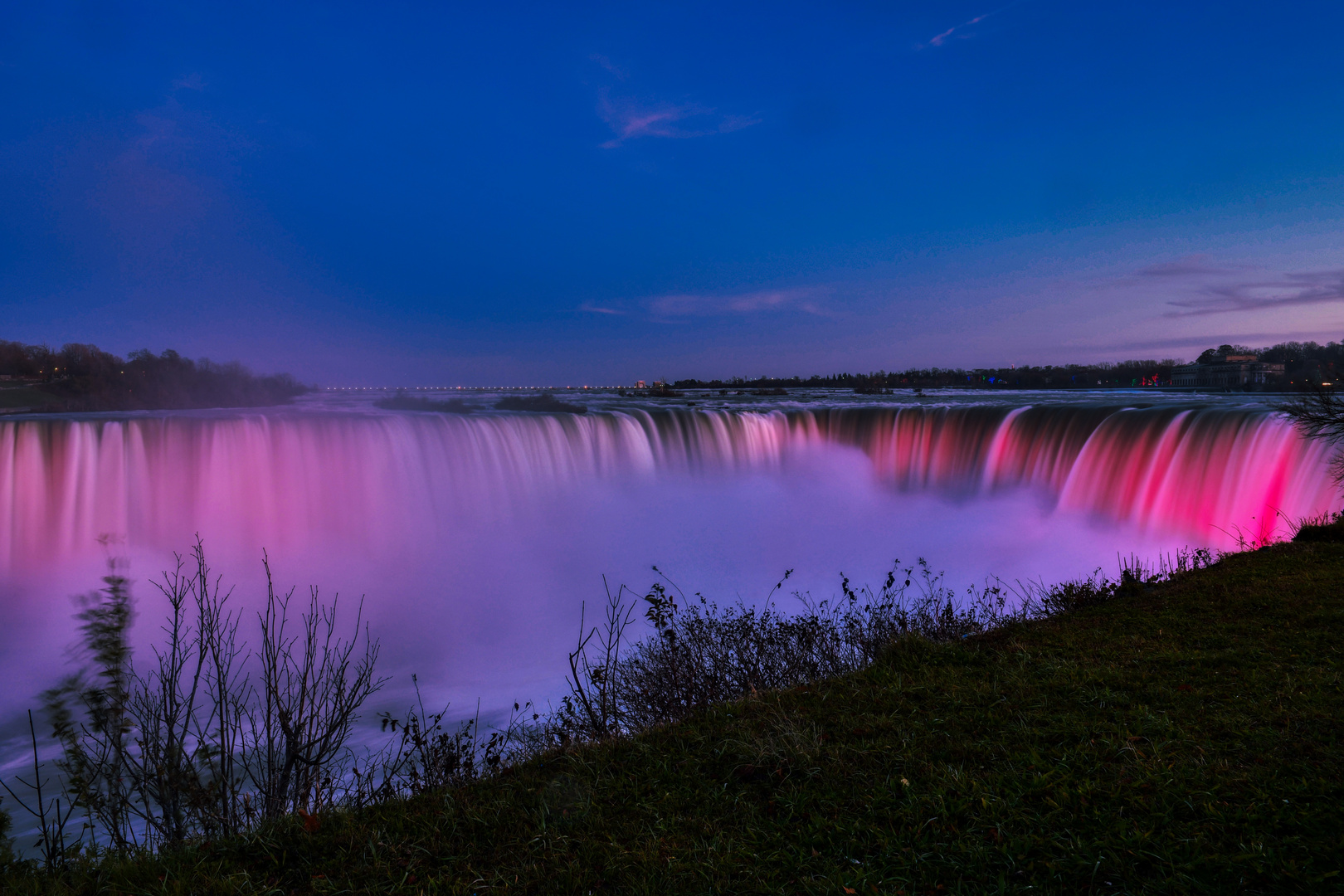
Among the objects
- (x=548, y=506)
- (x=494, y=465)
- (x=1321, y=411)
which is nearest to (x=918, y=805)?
(x=1321, y=411)

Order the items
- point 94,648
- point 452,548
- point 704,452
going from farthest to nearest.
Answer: point 704,452, point 452,548, point 94,648

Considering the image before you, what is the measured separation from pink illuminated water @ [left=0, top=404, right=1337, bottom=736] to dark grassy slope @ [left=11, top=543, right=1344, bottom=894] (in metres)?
8.11

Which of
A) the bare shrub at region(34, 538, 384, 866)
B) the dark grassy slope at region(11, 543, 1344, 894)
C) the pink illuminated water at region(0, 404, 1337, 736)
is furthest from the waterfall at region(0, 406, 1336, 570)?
the dark grassy slope at region(11, 543, 1344, 894)

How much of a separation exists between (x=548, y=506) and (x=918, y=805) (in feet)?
57.7

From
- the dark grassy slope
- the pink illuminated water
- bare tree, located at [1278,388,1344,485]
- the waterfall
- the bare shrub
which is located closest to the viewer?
the dark grassy slope

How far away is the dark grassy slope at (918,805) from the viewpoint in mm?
2701

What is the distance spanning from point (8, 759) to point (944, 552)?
2035 centimetres

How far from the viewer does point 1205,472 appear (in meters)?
16.0

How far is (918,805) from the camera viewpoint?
3166 mm

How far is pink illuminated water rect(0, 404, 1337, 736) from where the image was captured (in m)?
13.4

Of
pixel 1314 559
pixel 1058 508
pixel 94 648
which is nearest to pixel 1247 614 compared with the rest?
pixel 1314 559

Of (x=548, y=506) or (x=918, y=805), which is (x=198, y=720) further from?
(x=548, y=506)

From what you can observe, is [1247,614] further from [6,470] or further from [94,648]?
[6,470]

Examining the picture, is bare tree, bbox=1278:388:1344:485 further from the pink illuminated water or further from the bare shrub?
the bare shrub
